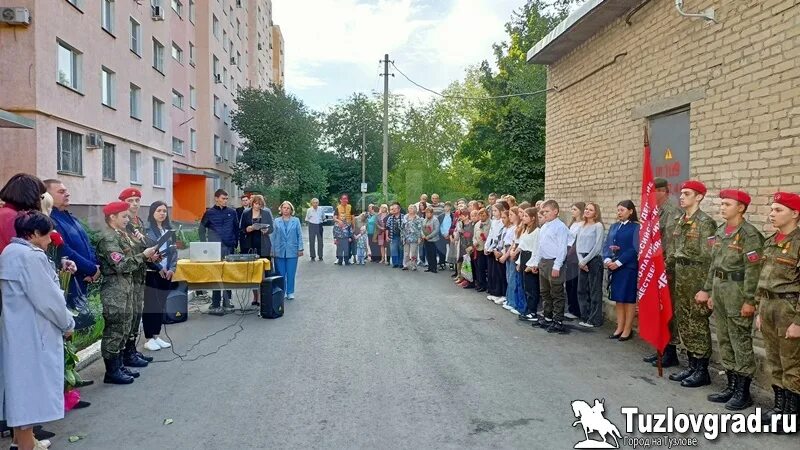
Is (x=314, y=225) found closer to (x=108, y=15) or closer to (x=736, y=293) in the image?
(x=108, y=15)

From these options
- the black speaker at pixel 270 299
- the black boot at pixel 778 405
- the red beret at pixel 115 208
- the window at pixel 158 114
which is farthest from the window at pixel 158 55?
the black boot at pixel 778 405

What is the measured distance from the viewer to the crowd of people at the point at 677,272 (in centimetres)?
472

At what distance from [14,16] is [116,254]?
39.4 ft

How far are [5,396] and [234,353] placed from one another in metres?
3.08

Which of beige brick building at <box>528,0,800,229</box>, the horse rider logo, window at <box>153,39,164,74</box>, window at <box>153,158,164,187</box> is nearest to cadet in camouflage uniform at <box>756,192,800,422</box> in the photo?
beige brick building at <box>528,0,800,229</box>

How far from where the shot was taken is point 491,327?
336 inches

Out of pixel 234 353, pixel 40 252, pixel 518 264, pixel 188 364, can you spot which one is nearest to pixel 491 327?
pixel 518 264

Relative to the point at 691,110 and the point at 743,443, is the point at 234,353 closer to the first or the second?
the point at 743,443

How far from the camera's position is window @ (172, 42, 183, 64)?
29.6 metres

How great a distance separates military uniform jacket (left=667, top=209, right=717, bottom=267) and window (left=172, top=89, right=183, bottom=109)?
28.2m

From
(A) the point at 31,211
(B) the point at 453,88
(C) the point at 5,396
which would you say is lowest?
(C) the point at 5,396

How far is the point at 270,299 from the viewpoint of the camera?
360 inches

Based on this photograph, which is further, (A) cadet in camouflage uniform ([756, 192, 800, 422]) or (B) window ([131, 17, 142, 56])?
Answer: (B) window ([131, 17, 142, 56])

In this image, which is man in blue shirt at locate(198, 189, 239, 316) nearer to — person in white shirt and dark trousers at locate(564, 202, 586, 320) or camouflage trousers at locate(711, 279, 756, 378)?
person in white shirt and dark trousers at locate(564, 202, 586, 320)
